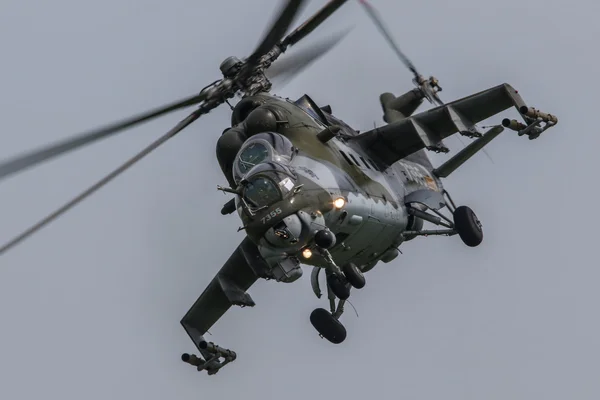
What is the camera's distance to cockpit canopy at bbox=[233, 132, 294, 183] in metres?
24.0

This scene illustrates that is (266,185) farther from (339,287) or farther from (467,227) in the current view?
(467,227)

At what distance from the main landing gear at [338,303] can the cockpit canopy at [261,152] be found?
9.09ft

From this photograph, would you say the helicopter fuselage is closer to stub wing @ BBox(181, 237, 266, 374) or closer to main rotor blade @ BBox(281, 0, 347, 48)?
main rotor blade @ BBox(281, 0, 347, 48)

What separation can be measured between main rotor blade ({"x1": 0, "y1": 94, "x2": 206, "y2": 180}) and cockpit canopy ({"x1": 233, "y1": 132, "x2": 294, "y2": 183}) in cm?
156

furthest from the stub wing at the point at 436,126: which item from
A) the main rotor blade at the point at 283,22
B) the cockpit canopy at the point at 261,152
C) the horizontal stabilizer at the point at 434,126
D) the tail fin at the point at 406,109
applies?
the main rotor blade at the point at 283,22

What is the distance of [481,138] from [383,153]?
3.08 m

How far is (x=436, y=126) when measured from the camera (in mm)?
27172

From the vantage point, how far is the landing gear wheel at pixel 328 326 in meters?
26.9

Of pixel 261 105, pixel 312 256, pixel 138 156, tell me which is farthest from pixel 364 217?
pixel 138 156

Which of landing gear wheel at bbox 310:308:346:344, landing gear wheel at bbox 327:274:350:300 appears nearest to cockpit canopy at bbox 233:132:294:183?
landing gear wheel at bbox 327:274:350:300

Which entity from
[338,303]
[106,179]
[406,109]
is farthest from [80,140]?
[406,109]

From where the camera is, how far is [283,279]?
23734mm

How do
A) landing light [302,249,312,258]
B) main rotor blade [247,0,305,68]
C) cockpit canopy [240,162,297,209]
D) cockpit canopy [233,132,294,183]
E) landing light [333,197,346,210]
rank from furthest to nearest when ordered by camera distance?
cockpit canopy [233,132,294,183] → landing light [333,197,346,210] → landing light [302,249,312,258] → cockpit canopy [240,162,297,209] → main rotor blade [247,0,305,68]

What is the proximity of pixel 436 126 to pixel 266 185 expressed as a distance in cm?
587
